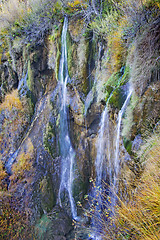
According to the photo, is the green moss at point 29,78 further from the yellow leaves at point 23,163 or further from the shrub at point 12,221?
the shrub at point 12,221

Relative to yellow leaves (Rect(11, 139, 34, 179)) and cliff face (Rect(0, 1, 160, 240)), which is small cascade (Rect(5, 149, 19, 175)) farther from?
yellow leaves (Rect(11, 139, 34, 179))

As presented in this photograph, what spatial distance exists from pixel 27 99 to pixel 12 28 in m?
3.48

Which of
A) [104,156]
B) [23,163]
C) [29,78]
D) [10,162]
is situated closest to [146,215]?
[104,156]

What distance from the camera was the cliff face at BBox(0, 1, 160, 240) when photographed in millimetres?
3490

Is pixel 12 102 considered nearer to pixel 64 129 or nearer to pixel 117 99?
pixel 64 129

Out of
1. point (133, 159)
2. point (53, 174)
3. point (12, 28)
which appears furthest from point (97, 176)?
point (12, 28)

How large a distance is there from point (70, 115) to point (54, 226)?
3.79m

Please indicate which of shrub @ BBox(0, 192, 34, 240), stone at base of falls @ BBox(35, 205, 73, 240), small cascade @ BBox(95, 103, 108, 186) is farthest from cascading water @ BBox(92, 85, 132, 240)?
shrub @ BBox(0, 192, 34, 240)

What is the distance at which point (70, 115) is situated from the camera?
5793 millimetres

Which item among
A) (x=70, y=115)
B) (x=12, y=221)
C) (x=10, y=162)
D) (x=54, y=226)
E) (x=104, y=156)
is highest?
(x=70, y=115)

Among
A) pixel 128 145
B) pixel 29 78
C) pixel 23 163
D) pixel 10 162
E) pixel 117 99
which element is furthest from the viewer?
pixel 29 78

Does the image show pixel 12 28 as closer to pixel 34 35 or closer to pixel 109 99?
pixel 34 35

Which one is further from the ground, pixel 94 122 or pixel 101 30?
pixel 101 30

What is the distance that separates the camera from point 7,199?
517cm
